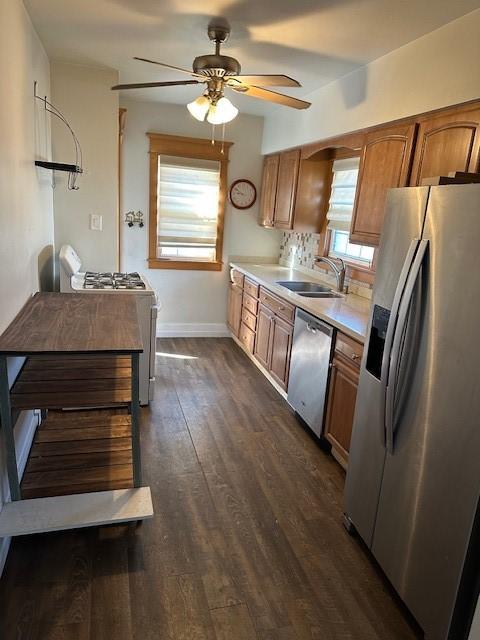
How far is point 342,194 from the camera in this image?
386cm

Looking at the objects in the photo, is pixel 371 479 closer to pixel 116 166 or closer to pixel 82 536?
pixel 82 536

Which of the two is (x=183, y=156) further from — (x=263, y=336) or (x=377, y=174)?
(x=377, y=174)

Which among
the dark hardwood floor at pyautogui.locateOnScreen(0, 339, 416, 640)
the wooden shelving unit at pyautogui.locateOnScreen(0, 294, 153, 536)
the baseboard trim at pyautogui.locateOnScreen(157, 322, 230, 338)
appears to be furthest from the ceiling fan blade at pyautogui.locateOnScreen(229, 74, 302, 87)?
the baseboard trim at pyautogui.locateOnScreen(157, 322, 230, 338)

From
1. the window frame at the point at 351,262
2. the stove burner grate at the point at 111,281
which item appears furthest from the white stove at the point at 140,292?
the window frame at the point at 351,262

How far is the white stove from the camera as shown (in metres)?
3.14

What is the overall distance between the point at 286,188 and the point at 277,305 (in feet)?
4.57

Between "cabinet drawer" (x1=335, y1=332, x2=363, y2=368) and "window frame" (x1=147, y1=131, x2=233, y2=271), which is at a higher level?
"window frame" (x1=147, y1=131, x2=233, y2=271)

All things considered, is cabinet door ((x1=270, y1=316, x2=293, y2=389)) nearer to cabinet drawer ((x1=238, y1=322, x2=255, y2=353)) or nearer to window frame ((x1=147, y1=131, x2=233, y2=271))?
cabinet drawer ((x1=238, y1=322, x2=255, y2=353))

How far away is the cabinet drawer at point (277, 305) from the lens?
11.1 ft

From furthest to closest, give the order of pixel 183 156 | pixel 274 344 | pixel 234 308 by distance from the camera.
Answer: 1. pixel 234 308
2. pixel 183 156
3. pixel 274 344

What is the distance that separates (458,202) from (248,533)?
1.72 meters

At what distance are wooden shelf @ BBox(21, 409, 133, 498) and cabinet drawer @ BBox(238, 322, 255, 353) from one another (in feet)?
6.19

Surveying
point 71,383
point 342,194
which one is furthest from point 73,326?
point 342,194

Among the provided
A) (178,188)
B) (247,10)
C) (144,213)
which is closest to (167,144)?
(178,188)
